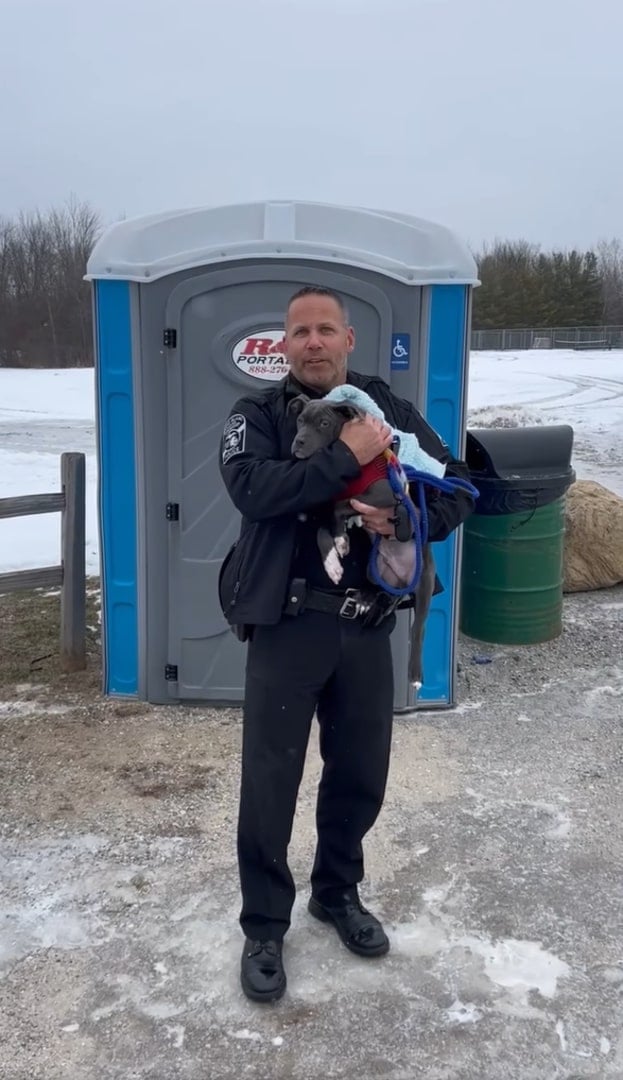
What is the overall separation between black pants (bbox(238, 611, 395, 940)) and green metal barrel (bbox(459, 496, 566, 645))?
3.02 m

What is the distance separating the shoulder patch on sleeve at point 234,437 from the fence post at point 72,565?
9.15 feet

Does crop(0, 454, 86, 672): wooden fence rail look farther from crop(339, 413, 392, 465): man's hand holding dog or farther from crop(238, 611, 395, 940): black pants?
crop(339, 413, 392, 465): man's hand holding dog

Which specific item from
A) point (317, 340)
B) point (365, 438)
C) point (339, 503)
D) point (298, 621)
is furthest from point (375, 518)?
point (317, 340)

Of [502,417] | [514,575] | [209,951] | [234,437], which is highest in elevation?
[234,437]

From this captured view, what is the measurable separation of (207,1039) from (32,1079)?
48cm

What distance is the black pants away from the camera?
2.65m

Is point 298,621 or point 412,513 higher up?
point 412,513

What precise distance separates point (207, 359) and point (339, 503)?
215cm

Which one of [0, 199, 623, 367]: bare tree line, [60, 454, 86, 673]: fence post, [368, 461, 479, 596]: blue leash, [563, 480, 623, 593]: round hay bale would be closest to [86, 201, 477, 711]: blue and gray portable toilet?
[60, 454, 86, 673]: fence post

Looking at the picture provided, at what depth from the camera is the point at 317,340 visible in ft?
8.47

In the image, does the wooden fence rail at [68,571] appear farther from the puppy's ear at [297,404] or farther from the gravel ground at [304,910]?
the puppy's ear at [297,404]

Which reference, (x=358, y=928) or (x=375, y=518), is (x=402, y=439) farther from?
(x=358, y=928)

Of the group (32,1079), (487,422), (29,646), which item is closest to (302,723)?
(32,1079)

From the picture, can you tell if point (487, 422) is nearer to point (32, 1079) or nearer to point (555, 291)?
point (32, 1079)
